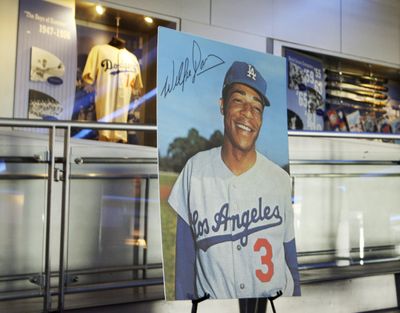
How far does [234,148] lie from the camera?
262 cm

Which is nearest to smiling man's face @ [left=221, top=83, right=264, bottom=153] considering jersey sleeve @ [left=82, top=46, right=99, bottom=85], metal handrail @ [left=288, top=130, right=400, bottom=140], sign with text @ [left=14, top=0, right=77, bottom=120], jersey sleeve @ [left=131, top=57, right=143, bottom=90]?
metal handrail @ [left=288, top=130, right=400, bottom=140]

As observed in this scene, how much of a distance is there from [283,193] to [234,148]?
1.16 ft

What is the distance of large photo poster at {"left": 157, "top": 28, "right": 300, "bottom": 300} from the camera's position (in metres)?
2.43

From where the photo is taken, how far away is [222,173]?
258 centimetres

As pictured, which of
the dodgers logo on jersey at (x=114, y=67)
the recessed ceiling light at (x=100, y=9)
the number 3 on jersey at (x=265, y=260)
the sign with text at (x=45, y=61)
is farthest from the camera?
the dodgers logo on jersey at (x=114, y=67)

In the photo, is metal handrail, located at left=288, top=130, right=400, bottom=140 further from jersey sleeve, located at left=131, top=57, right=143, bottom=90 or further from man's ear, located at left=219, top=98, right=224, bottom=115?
jersey sleeve, located at left=131, top=57, right=143, bottom=90

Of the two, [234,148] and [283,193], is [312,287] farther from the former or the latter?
[234,148]

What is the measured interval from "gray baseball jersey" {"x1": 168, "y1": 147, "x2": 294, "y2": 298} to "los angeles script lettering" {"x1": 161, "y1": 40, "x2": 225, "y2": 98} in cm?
33

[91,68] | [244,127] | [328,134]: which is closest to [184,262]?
[244,127]

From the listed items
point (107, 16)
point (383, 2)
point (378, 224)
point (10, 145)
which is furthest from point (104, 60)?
point (383, 2)

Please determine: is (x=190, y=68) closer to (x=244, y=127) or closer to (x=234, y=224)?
(x=244, y=127)


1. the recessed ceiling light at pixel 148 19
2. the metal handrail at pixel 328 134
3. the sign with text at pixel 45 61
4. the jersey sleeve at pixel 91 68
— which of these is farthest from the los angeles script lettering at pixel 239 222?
the recessed ceiling light at pixel 148 19

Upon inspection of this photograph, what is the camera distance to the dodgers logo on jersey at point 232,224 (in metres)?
2.47

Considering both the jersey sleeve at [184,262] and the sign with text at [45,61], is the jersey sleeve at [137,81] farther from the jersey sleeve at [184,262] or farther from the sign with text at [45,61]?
the jersey sleeve at [184,262]
